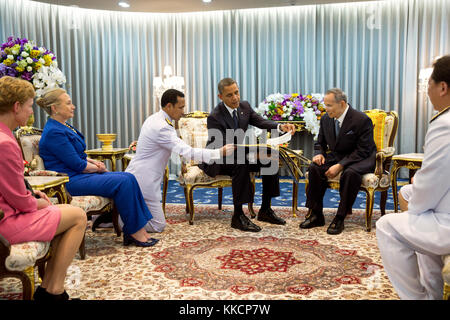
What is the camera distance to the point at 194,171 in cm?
430

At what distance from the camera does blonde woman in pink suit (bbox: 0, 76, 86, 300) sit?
1.93 metres

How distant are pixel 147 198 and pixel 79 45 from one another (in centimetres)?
534

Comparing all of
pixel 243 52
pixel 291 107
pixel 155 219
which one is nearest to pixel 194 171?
pixel 155 219

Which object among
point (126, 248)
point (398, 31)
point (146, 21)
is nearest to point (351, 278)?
point (126, 248)

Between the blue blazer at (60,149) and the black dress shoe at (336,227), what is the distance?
7.82ft

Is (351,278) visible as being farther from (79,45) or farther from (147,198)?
(79,45)

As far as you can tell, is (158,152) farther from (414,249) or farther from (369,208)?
(414,249)

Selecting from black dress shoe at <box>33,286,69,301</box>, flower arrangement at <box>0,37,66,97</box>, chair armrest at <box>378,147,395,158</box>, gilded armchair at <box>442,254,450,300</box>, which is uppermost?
flower arrangement at <box>0,37,66,97</box>

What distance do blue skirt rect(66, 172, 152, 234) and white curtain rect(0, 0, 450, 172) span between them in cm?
480

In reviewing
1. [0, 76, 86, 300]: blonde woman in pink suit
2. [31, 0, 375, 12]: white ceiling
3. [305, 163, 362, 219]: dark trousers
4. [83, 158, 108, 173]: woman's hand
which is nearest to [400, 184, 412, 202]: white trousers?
[305, 163, 362, 219]: dark trousers

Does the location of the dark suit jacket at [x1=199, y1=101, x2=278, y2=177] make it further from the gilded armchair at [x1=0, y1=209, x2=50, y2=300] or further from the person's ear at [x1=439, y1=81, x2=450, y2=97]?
the person's ear at [x1=439, y1=81, x2=450, y2=97]

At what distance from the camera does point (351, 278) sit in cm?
269

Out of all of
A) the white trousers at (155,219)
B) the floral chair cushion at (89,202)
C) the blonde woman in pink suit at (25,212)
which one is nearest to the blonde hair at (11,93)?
the blonde woman in pink suit at (25,212)

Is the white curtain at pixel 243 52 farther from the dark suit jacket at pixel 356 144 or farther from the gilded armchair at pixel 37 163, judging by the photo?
the gilded armchair at pixel 37 163
